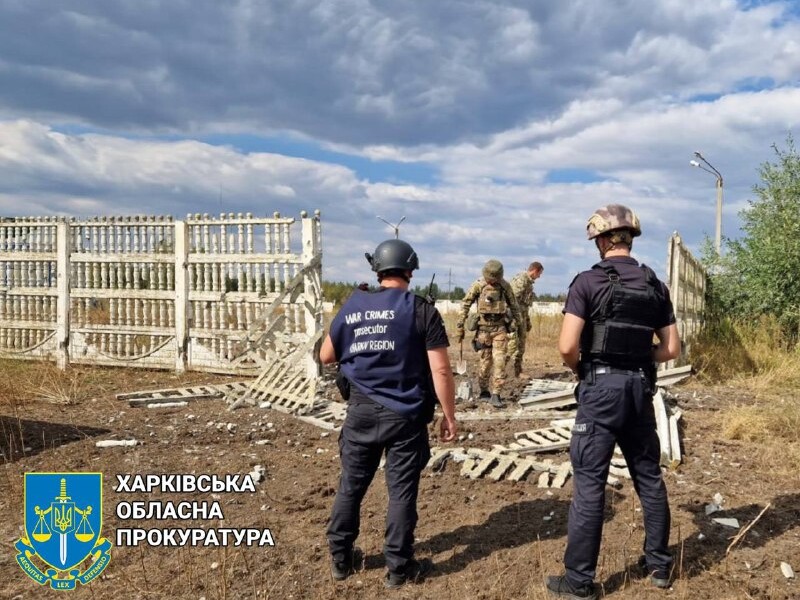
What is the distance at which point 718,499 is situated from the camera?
5.34m

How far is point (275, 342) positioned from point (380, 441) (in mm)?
7061

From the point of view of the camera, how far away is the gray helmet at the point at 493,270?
9.36m

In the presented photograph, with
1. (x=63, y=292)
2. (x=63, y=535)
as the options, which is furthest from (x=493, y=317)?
(x=63, y=292)

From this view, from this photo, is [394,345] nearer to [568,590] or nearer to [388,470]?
[388,470]

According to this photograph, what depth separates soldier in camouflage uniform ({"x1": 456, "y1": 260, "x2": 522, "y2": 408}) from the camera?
9391mm

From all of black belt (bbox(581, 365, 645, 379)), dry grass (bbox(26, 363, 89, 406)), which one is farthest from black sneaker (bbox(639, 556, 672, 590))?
dry grass (bbox(26, 363, 89, 406))

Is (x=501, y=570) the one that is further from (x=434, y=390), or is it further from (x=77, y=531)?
(x=77, y=531)

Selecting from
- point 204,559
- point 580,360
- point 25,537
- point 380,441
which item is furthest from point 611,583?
point 25,537

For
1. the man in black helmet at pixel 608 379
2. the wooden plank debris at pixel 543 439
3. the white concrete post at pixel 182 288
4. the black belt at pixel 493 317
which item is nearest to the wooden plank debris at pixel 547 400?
the black belt at pixel 493 317

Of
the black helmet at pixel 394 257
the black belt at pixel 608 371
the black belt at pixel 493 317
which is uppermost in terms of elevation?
the black helmet at pixel 394 257

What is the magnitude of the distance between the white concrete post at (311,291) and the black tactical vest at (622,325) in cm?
704

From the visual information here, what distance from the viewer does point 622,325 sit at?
365cm

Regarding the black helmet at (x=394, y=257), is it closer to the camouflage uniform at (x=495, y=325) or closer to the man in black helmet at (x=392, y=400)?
the man in black helmet at (x=392, y=400)

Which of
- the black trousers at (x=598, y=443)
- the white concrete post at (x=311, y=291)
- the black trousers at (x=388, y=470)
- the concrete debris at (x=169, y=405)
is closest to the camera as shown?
the black trousers at (x=598, y=443)
